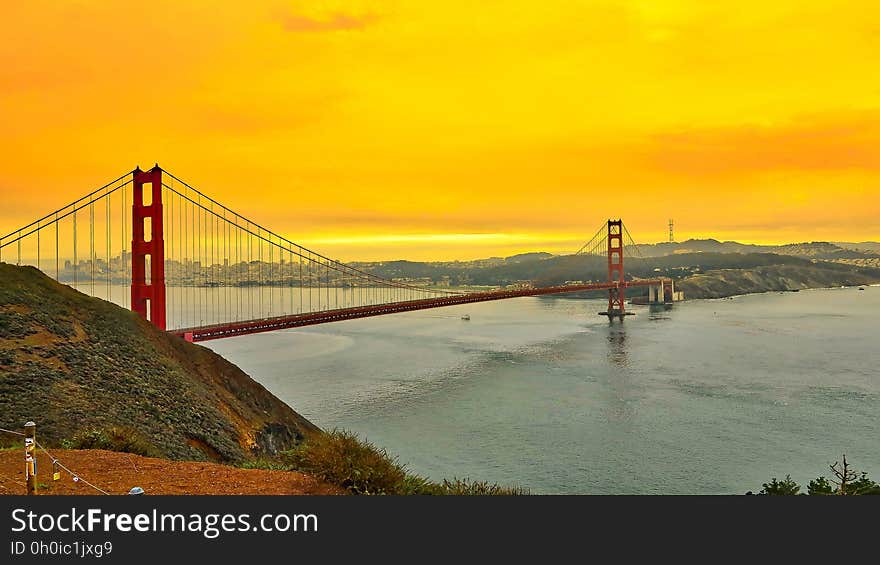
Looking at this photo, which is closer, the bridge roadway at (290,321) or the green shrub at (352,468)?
the green shrub at (352,468)

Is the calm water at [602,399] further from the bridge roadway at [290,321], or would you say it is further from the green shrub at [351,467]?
the green shrub at [351,467]

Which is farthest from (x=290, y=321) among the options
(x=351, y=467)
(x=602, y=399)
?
(x=351, y=467)

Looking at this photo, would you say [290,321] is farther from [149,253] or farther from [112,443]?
[112,443]

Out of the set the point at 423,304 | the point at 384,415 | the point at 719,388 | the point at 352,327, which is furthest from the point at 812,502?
the point at 352,327

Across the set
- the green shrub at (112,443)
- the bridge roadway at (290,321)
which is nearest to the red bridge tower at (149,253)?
the bridge roadway at (290,321)

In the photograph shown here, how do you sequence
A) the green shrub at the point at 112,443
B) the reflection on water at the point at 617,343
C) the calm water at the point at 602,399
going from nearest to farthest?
the green shrub at the point at 112,443 < the calm water at the point at 602,399 < the reflection on water at the point at 617,343

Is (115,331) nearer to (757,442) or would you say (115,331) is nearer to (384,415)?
(384,415)
